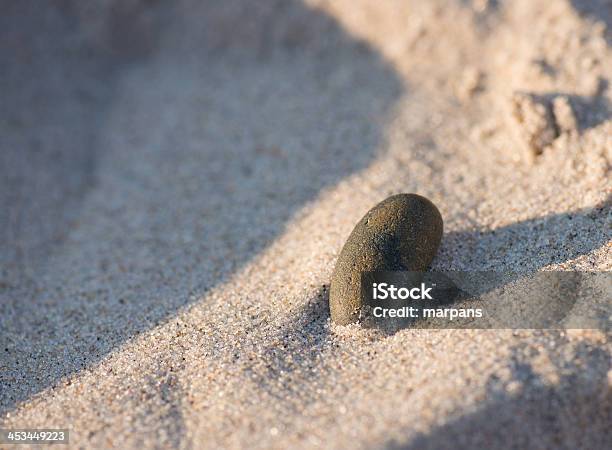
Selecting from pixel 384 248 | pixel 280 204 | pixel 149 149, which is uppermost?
pixel 384 248

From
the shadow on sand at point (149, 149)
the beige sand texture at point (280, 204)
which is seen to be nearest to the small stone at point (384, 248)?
the beige sand texture at point (280, 204)

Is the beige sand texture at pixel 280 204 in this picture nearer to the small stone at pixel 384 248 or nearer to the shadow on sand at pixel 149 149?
the shadow on sand at pixel 149 149

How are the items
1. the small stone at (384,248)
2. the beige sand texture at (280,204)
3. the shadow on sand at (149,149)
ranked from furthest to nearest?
1. the shadow on sand at (149,149)
2. the small stone at (384,248)
3. the beige sand texture at (280,204)

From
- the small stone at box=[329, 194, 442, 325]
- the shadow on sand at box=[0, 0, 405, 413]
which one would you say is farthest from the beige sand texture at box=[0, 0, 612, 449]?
the small stone at box=[329, 194, 442, 325]

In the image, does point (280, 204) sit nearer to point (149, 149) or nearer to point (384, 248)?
point (384, 248)

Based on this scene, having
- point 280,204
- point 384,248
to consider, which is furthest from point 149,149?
point 384,248

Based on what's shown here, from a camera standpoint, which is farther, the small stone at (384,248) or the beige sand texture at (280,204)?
the small stone at (384,248)

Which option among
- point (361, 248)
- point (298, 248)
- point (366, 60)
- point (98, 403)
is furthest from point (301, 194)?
point (98, 403)
